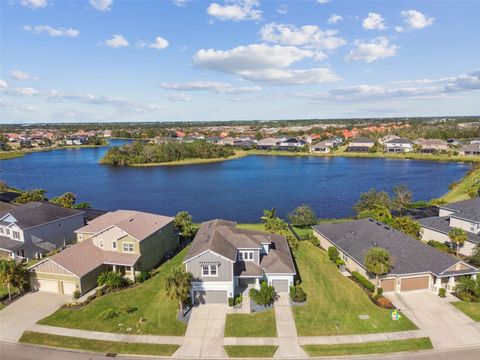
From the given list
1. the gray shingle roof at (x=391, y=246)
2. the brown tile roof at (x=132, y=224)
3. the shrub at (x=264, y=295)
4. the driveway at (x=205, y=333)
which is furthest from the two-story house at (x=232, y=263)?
the gray shingle roof at (x=391, y=246)

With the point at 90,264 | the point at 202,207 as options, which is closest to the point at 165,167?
the point at 202,207

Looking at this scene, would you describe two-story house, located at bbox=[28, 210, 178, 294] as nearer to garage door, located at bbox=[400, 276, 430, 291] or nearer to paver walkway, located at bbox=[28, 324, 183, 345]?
paver walkway, located at bbox=[28, 324, 183, 345]

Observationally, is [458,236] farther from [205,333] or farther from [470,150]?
[470,150]

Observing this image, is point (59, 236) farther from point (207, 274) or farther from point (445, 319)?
point (445, 319)

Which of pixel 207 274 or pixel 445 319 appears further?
pixel 207 274

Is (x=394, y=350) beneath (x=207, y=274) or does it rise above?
beneath
